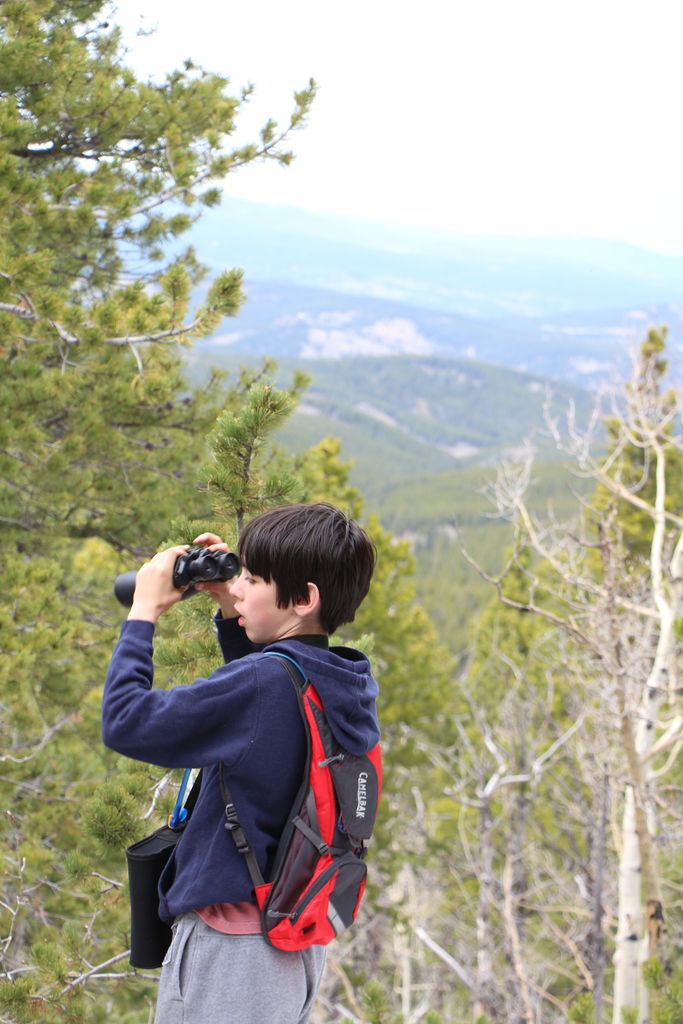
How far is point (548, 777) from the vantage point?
1702 centimetres

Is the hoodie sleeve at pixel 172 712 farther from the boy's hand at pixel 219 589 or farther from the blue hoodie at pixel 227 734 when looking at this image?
the boy's hand at pixel 219 589

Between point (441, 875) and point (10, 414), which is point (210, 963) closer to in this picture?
point (10, 414)

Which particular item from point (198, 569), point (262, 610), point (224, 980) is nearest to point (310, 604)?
point (262, 610)

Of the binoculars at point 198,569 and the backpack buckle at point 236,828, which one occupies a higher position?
the binoculars at point 198,569

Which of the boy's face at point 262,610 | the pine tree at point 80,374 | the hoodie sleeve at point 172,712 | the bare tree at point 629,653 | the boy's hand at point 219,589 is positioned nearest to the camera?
the hoodie sleeve at point 172,712

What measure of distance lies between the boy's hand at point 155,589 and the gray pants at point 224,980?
0.68 m

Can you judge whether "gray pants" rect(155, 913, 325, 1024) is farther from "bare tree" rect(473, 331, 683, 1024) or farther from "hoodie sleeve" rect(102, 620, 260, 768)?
"bare tree" rect(473, 331, 683, 1024)

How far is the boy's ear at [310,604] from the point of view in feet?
6.27

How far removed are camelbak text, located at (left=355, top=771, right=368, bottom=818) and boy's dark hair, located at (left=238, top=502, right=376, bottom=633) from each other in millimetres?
362

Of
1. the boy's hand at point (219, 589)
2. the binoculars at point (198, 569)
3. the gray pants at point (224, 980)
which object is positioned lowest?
the gray pants at point (224, 980)

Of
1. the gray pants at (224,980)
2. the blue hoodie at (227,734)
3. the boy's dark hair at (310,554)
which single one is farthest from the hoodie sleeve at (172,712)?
the gray pants at (224,980)

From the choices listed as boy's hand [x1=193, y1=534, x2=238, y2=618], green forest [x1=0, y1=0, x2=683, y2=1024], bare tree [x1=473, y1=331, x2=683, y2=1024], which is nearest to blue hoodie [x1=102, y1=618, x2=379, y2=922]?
boy's hand [x1=193, y1=534, x2=238, y2=618]

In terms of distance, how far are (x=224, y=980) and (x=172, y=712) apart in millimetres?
603

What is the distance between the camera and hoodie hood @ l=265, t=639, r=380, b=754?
6.04 feet
